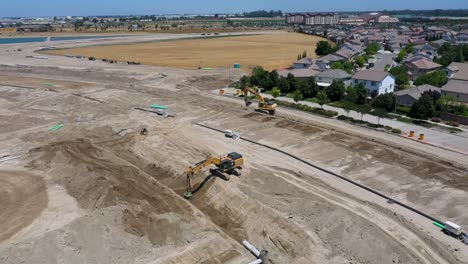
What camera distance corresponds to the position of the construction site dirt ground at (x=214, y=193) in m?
18.8

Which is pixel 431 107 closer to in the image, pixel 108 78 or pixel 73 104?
pixel 73 104

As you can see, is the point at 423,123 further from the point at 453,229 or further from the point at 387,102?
the point at 453,229

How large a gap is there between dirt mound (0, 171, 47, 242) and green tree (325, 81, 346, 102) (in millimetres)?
34047

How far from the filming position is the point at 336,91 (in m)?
46.3

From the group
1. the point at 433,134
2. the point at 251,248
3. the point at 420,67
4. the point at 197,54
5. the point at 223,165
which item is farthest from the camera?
the point at 197,54

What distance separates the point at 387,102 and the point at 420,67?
24.4 meters

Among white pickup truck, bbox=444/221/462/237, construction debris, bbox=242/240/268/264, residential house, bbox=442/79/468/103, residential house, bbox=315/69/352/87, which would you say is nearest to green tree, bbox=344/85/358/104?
residential house, bbox=315/69/352/87

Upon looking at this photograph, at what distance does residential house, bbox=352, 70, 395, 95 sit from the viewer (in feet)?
159

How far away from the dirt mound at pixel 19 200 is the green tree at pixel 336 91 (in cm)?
3405

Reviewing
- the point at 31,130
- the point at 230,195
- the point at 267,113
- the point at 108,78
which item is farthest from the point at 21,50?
the point at 230,195

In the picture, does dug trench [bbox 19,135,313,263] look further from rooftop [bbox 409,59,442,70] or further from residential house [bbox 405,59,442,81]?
rooftop [bbox 409,59,442,70]

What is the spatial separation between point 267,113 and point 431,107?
55.7 ft

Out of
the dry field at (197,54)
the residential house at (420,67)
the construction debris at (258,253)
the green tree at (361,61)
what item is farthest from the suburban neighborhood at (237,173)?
the dry field at (197,54)

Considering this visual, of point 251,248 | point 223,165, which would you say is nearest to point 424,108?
point 223,165
